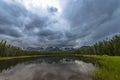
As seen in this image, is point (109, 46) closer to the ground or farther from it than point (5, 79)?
farther from it

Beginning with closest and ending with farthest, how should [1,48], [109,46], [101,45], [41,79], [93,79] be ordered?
[93,79], [41,79], [109,46], [1,48], [101,45]

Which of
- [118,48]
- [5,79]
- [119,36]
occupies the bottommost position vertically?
[5,79]

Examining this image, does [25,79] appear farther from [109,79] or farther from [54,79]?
[109,79]

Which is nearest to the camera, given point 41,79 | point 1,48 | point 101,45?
point 41,79

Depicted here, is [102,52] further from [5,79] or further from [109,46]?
[5,79]

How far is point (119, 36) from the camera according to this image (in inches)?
4203

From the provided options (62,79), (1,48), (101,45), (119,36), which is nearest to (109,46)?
(119,36)

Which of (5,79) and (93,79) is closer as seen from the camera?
(93,79)

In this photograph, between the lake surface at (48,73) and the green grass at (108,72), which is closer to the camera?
the green grass at (108,72)

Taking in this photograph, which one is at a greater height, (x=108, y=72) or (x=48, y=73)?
(x=108, y=72)

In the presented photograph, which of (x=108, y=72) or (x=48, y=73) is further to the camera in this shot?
(x=48, y=73)

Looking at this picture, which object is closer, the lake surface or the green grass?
the green grass

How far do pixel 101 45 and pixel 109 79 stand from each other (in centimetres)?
11392

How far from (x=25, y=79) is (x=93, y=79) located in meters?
12.4
